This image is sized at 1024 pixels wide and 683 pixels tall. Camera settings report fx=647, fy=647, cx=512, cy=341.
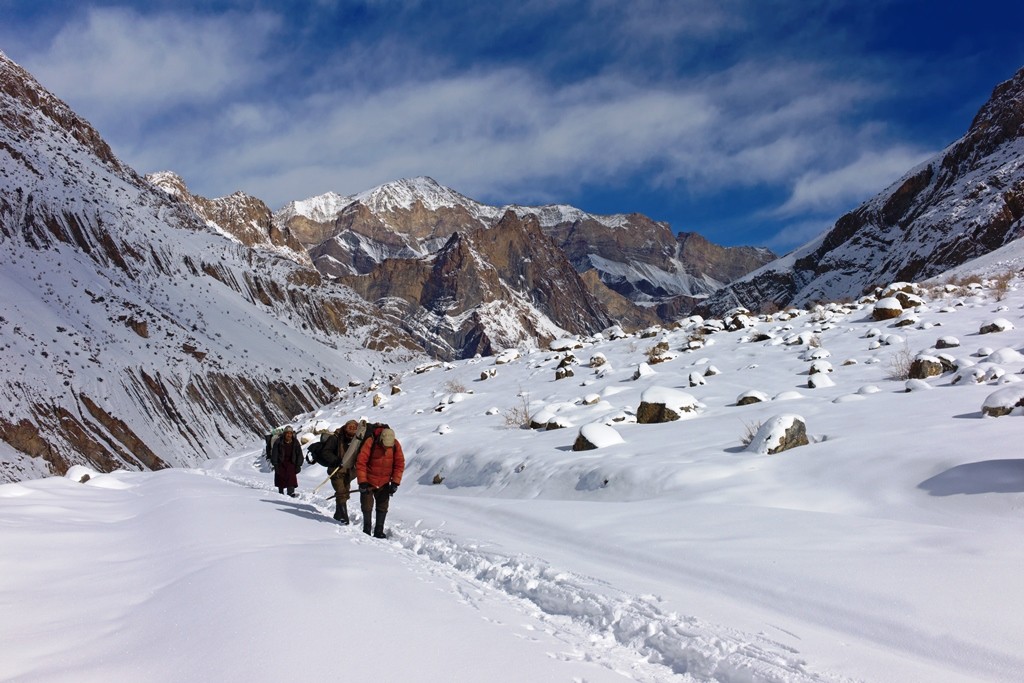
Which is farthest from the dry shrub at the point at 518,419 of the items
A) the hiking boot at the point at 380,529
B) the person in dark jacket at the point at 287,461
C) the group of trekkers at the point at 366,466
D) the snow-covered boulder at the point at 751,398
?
the hiking boot at the point at 380,529

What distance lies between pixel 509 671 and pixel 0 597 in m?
3.33

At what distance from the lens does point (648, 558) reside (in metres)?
5.97

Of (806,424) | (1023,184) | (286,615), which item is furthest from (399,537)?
(1023,184)

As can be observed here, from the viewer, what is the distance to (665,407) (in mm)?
12578

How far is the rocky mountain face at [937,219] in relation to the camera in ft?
220

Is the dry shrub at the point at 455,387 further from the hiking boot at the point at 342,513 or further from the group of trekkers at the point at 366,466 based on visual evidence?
the hiking boot at the point at 342,513

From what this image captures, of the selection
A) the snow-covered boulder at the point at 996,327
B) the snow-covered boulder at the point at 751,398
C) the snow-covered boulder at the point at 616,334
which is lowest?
the snow-covered boulder at the point at 751,398

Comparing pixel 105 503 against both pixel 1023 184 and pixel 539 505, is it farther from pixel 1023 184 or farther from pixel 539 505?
pixel 1023 184

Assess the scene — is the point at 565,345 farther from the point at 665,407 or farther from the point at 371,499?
the point at 371,499

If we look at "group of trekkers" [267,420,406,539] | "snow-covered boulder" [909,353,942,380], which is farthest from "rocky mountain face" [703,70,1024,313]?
"group of trekkers" [267,420,406,539]

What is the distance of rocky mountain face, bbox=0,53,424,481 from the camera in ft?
140

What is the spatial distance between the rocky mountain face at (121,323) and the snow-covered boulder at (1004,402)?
4028 centimetres

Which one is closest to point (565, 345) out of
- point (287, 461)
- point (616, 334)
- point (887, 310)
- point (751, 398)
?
point (616, 334)

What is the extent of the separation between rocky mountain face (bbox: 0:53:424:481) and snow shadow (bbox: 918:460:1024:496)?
1575 inches
